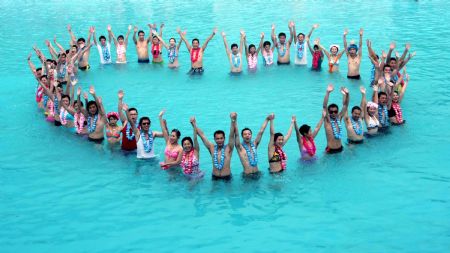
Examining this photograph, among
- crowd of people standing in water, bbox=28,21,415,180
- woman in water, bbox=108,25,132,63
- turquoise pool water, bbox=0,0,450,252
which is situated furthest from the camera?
woman in water, bbox=108,25,132,63

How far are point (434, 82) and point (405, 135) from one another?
14.2 feet

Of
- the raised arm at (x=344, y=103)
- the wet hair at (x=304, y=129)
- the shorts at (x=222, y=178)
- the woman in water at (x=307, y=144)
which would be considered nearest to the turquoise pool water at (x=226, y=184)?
the shorts at (x=222, y=178)

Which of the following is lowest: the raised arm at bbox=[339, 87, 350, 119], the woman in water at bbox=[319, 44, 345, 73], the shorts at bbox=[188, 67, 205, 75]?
the raised arm at bbox=[339, 87, 350, 119]

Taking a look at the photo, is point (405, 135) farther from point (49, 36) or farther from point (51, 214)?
point (49, 36)

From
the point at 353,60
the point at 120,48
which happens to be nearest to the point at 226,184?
the point at 353,60

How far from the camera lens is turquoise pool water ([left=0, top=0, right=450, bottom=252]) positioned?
866 cm

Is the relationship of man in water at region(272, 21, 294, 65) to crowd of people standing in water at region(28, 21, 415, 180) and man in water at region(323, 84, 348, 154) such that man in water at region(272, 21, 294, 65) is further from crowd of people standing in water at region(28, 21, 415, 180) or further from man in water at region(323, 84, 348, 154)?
man in water at region(323, 84, 348, 154)

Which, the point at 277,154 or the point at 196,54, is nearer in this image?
the point at 277,154

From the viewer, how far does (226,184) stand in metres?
10.3

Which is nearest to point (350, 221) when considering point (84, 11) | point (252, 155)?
point (252, 155)

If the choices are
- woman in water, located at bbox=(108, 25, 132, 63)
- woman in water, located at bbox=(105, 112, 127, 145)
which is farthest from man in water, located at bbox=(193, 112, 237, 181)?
woman in water, located at bbox=(108, 25, 132, 63)

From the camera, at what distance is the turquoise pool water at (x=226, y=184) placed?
341 inches

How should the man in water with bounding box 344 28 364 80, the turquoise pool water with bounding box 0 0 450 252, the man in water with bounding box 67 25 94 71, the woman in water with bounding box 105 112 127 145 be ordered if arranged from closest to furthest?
1. the turquoise pool water with bounding box 0 0 450 252
2. the woman in water with bounding box 105 112 127 145
3. the man in water with bounding box 344 28 364 80
4. the man in water with bounding box 67 25 94 71

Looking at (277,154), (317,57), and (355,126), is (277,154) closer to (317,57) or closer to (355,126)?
(355,126)
